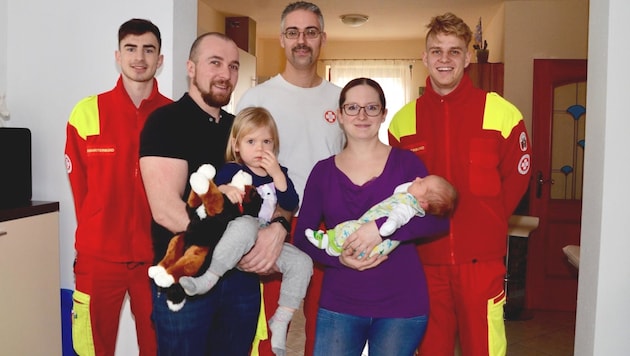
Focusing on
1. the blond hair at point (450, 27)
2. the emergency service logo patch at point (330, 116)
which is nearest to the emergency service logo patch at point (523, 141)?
the blond hair at point (450, 27)

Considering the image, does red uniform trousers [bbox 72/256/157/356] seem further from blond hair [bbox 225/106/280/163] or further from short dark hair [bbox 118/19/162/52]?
short dark hair [bbox 118/19/162/52]

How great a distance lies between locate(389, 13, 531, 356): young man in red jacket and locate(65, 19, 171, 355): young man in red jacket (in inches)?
44.6

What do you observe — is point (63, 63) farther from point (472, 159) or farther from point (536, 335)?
point (536, 335)

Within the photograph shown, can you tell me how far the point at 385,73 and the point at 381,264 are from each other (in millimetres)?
6816

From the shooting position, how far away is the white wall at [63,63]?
8.93 ft

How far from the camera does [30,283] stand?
8.70 feet

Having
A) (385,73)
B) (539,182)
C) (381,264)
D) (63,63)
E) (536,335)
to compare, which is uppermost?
(385,73)

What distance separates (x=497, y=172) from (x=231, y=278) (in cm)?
113

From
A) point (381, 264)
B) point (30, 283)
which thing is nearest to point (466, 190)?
point (381, 264)

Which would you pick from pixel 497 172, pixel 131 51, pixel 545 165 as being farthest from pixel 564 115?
pixel 131 51

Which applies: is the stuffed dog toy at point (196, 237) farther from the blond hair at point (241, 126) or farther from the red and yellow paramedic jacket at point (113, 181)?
the red and yellow paramedic jacket at point (113, 181)

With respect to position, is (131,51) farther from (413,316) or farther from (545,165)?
(545,165)

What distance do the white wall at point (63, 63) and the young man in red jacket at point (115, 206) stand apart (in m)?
0.41

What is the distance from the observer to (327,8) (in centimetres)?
621
